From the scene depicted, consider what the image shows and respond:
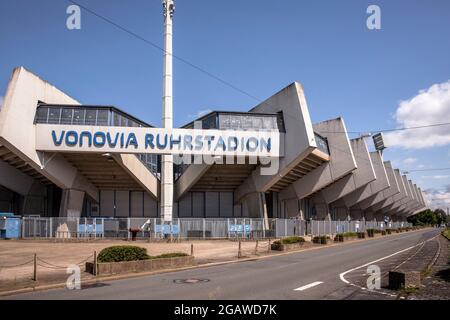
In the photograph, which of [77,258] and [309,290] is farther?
[77,258]

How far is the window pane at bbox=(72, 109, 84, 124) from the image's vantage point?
43438mm

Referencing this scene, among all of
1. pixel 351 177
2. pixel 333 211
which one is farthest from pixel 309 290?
pixel 333 211

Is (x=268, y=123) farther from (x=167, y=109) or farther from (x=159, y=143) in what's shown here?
(x=159, y=143)

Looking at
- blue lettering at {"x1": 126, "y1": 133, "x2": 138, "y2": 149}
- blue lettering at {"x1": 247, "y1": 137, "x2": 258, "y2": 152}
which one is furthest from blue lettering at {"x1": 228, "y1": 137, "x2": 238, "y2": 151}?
blue lettering at {"x1": 126, "y1": 133, "x2": 138, "y2": 149}

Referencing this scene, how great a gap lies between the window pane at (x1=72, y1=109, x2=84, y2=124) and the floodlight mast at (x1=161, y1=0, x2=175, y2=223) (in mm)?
8017

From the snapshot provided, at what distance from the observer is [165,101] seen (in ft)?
153

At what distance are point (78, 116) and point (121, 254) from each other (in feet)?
94.2

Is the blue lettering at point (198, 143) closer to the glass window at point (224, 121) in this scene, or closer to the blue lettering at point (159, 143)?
the blue lettering at point (159, 143)

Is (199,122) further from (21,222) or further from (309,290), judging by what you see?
(309,290)

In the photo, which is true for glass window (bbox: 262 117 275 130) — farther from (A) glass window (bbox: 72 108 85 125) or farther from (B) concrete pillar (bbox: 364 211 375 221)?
(B) concrete pillar (bbox: 364 211 375 221)

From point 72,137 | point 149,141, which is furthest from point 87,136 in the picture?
point 149,141

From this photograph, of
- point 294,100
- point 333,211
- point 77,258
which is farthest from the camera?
point 333,211

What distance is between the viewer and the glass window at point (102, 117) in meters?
43.8
